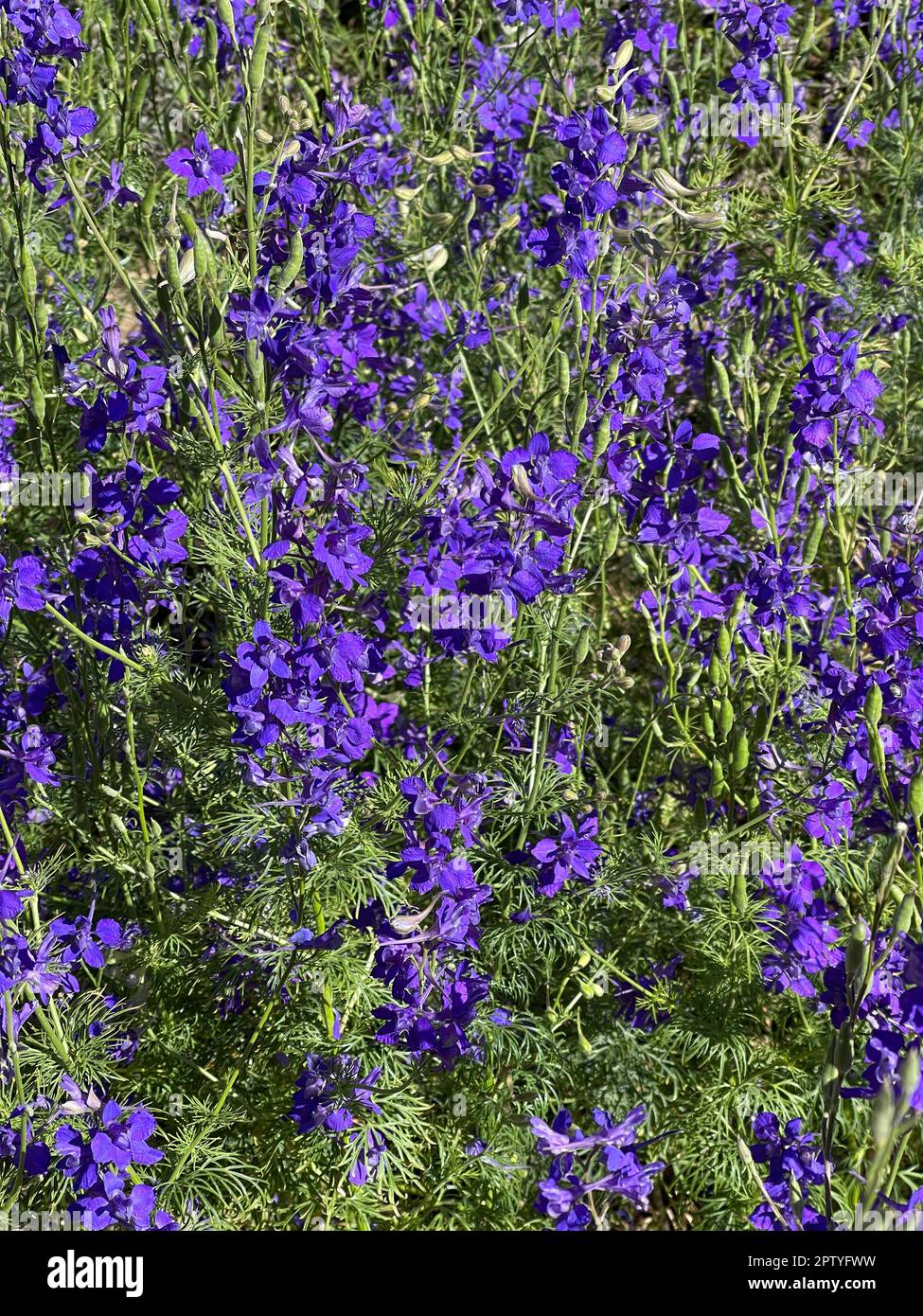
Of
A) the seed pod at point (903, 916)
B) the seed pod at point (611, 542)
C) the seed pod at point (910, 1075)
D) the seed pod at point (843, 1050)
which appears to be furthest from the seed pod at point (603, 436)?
the seed pod at point (910, 1075)

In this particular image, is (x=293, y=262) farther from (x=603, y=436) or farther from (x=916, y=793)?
(x=916, y=793)

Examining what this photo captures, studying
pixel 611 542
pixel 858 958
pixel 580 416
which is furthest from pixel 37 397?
pixel 858 958

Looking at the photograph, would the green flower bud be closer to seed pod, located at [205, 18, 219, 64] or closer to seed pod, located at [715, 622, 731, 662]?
seed pod, located at [715, 622, 731, 662]

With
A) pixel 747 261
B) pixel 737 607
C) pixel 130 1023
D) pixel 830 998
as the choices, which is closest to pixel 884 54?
pixel 747 261

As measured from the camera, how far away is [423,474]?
2.36 m

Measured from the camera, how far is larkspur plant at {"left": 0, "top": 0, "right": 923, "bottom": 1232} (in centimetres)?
211

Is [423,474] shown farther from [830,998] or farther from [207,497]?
[830,998]

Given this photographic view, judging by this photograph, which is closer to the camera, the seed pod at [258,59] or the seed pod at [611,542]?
the seed pod at [258,59]

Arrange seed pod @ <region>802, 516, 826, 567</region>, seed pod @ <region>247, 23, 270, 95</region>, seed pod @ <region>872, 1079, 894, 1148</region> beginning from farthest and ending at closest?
seed pod @ <region>802, 516, 826, 567</region>
seed pod @ <region>247, 23, 270, 95</region>
seed pod @ <region>872, 1079, 894, 1148</region>

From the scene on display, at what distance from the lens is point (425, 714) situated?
3.00m

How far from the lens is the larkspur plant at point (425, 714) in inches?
83.2

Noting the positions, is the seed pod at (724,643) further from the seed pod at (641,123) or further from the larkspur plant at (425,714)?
the seed pod at (641,123)

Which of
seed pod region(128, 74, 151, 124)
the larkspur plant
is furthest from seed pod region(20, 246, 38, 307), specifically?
seed pod region(128, 74, 151, 124)

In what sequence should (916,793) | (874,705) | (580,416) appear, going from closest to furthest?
(916,793) → (874,705) → (580,416)
